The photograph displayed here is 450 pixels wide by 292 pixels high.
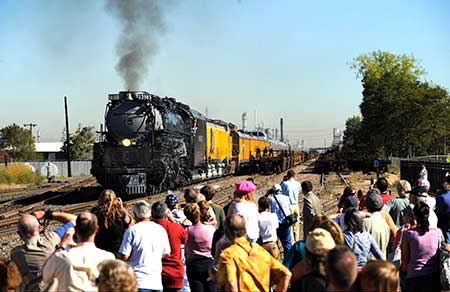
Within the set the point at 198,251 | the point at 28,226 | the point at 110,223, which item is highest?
the point at 28,226

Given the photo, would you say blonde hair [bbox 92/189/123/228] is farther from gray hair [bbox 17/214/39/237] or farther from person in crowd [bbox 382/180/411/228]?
person in crowd [bbox 382/180/411/228]

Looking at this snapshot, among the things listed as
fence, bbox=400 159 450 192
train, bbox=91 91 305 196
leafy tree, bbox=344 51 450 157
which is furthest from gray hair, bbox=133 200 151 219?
leafy tree, bbox=344 51 450 157

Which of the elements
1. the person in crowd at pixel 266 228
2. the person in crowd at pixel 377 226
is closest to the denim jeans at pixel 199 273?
the person in crowd at pixel 266 228

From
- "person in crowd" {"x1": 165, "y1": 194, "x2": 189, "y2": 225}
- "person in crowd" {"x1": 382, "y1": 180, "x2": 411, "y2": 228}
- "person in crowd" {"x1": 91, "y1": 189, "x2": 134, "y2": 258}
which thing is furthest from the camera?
"person in crowd" {"x1": 382, "y1": 180, "x2": 411, "y2": 228}

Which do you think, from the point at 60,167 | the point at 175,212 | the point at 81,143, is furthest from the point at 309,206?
the point at 81,143

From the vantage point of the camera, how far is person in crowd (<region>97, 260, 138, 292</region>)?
4184 mm

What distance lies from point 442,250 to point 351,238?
4.23 ft

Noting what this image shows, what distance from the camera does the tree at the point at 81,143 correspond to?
87.8 m

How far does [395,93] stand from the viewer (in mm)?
52719

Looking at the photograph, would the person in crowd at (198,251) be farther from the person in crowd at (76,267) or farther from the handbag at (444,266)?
the handbag at (444,266)

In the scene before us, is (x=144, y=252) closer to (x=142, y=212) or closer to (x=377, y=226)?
(x=142, y=212)

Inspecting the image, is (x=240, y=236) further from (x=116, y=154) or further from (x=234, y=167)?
(x=234, y=167)

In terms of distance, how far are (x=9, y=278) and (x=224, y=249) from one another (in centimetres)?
200

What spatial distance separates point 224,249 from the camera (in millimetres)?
5910
